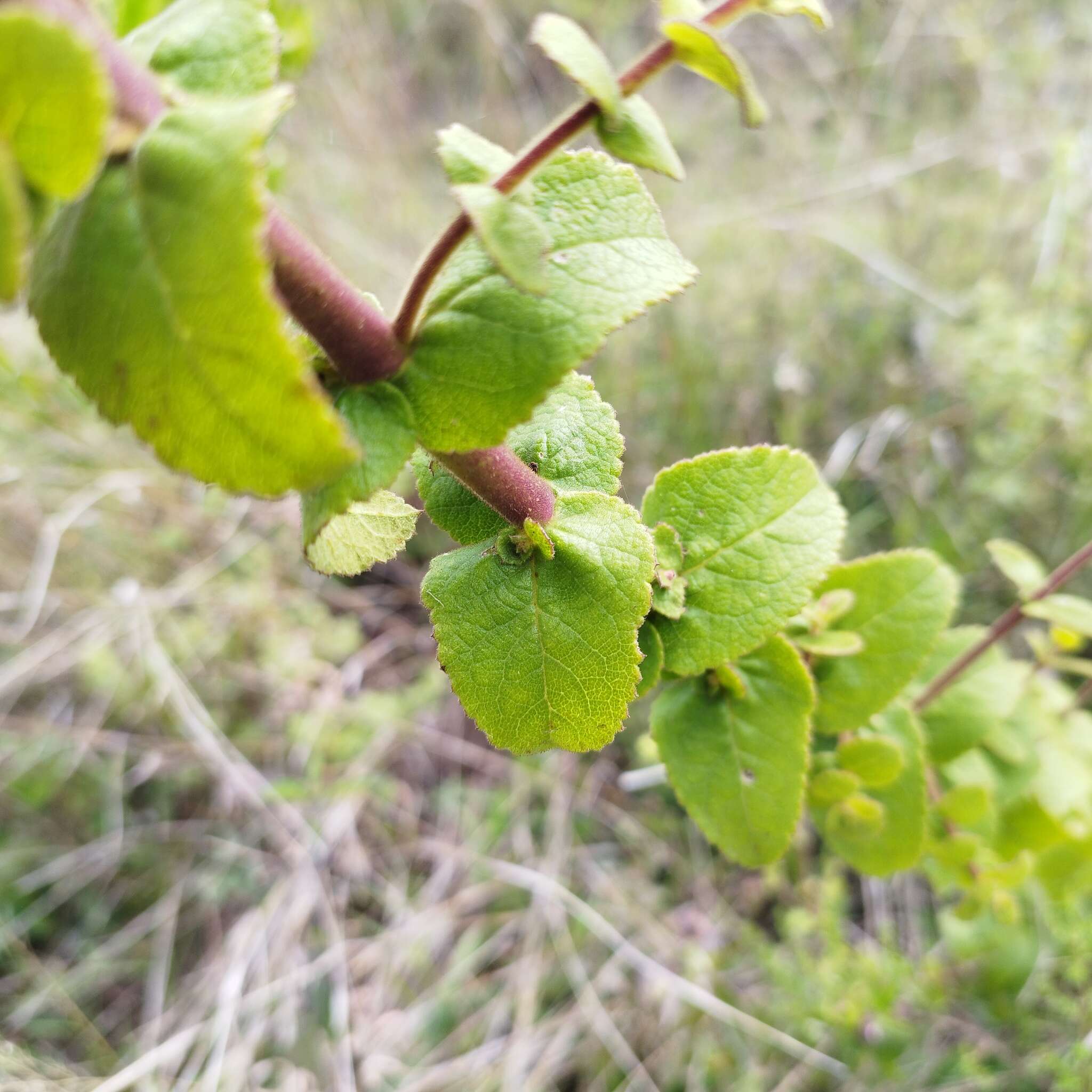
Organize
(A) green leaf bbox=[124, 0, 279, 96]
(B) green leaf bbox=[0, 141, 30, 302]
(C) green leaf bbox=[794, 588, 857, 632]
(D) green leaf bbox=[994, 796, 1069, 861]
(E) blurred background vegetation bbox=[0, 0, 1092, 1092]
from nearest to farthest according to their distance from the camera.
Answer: (B) green leaf bbox=[0, 141, 30, 302], (A) green leaf bbox=[124, 0, 279, 96], (C) green leaf bbox=[794, 588, 857, 632], (D) green leaf bbox=[994, 796, 1069, 861], (E) blurred background vegetation bbox=[0, 0, 1092, 1092]

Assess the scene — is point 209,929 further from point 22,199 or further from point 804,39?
point 804,39

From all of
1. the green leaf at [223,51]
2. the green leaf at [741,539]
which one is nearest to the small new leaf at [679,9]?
the green leaf at [223,51]

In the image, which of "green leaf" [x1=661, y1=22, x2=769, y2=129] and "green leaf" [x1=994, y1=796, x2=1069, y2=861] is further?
"green leaf" [x1=994, y1=796, x2=1069, y2=861]

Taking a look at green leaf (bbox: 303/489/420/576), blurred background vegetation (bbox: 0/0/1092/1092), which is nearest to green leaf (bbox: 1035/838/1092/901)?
blurred background vegetation (bbox: 0/0/1092/1092)

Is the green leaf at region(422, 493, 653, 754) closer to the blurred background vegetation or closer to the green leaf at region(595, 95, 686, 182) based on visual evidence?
the green leaf at region(595, 95, 686, 182)

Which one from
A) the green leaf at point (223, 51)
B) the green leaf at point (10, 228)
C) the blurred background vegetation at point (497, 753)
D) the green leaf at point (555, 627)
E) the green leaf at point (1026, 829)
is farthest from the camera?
the blurred background vegetation at point (497, 753)

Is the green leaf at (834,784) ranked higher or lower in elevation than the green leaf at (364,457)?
lower

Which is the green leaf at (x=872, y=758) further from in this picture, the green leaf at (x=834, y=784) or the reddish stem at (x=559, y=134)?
the reddish stem at (x=559, y=134)
